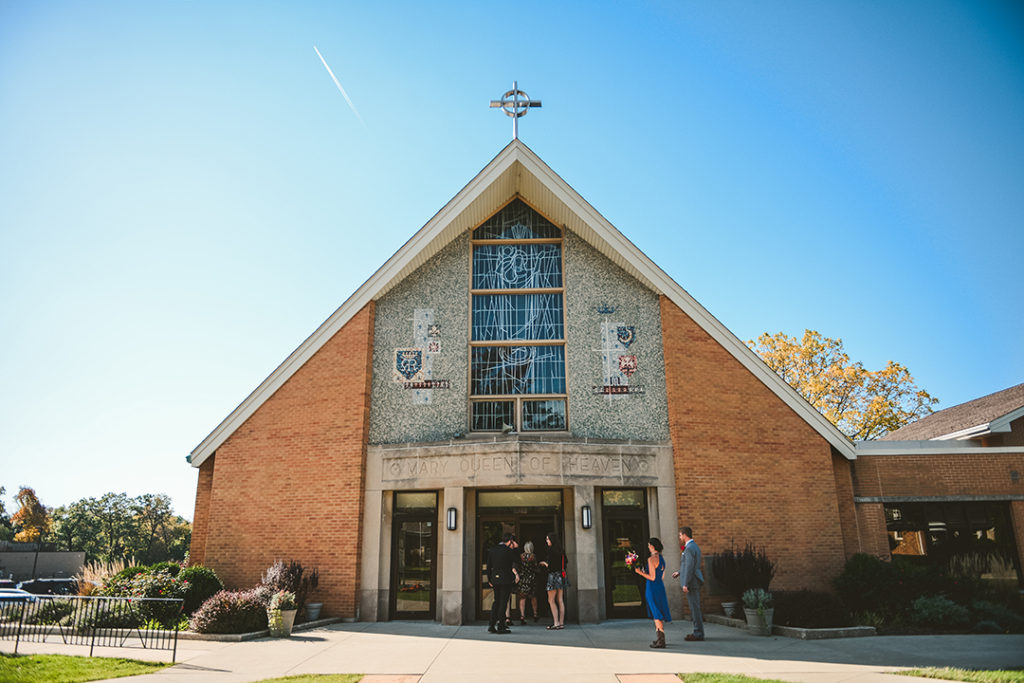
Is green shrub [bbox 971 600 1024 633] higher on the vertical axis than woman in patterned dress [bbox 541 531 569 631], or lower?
lower

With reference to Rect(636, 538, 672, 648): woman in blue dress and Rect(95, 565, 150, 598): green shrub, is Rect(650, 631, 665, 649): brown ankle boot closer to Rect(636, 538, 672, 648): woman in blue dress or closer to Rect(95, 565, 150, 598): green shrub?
Rect(636, 538, 672, 648): woman in blue dress

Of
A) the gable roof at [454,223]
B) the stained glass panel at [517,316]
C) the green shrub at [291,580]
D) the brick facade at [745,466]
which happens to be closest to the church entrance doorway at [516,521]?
the brick facade at [745,466]

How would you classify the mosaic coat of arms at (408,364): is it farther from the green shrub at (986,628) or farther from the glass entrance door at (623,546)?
the green shrub at (986,628)

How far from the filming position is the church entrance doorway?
14711 mm

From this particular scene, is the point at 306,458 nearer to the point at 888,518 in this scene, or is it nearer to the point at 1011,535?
the point at 888,518

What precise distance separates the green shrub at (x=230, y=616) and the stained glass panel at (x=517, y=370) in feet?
22.2

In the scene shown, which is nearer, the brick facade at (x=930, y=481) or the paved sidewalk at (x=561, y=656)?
the paved sidewalk at (x=561, y=656)

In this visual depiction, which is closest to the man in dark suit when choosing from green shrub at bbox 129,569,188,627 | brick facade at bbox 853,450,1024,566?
green shrub at bbox 129,569,188,627

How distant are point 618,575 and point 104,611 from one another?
1050 cm

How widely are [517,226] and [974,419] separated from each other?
51.0 feet

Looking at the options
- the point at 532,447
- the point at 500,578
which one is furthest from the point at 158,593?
the point at 532,447

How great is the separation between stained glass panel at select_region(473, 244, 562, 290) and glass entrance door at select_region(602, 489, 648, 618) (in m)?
5.70

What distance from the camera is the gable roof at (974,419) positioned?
18072mm

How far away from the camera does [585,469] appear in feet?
47.3
